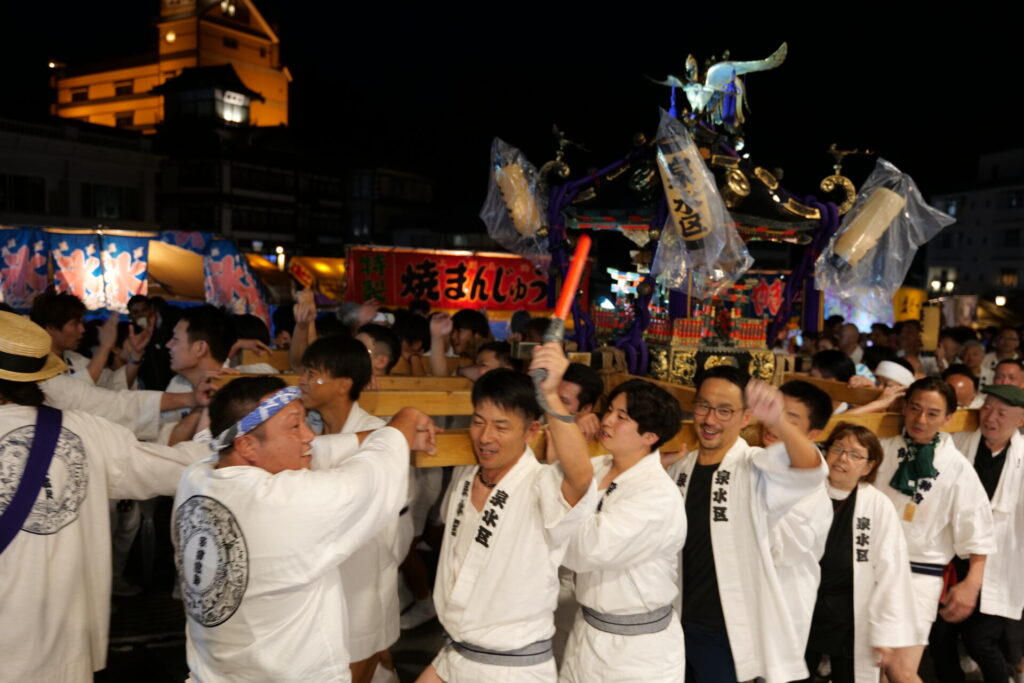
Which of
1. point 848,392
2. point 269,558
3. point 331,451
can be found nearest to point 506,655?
point 269,558

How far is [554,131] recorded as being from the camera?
6.73 metres

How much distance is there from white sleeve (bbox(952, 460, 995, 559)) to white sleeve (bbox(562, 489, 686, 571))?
2202 mm

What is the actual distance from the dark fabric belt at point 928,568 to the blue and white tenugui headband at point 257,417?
3.68m

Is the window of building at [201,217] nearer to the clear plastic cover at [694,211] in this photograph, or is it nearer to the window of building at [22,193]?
the window of building at [22,193]

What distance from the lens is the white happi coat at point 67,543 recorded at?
9.64ft

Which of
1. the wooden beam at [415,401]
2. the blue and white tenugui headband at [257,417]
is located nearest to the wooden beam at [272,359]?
the wooden beam at [415,401]

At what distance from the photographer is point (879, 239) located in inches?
237

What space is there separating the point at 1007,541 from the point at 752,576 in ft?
7.77

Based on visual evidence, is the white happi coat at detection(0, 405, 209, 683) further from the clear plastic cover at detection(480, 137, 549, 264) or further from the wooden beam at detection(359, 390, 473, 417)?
the clear plastic cover at detection(480, 137, 549, 264)

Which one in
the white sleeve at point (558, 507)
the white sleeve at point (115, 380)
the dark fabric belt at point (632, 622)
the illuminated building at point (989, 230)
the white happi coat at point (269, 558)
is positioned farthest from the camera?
the illuminated building at point (989, 230)

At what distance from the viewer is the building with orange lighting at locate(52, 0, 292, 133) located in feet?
128

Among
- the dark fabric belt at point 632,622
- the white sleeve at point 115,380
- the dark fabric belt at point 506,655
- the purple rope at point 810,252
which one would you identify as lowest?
the dark fabric belt at point 506,655

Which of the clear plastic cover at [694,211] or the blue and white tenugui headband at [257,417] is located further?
the clear plastic cover at [694,211]

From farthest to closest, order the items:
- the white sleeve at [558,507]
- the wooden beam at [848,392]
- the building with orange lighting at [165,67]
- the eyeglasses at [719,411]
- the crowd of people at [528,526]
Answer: the building with orange lighting at [165,67]
the wooden beam at [848,392]
the eyeglasses at [719,411]
the white sleeve at [558,507]
the crowd of people at [528,526]
